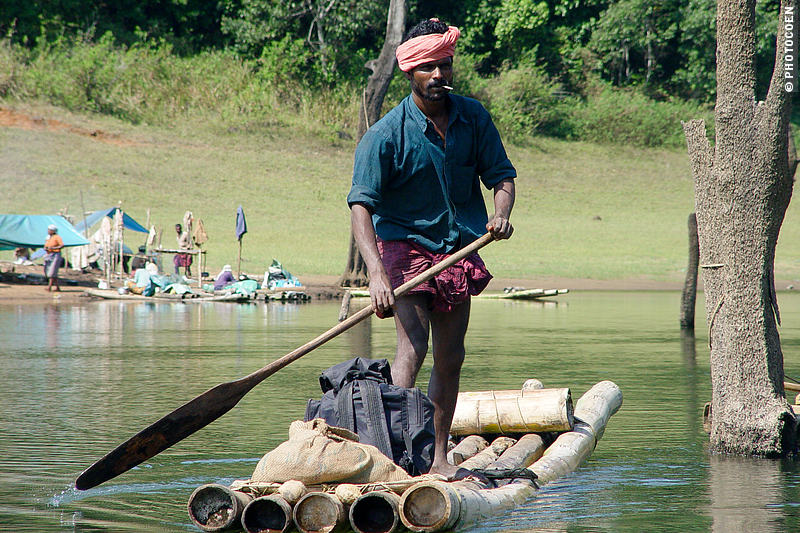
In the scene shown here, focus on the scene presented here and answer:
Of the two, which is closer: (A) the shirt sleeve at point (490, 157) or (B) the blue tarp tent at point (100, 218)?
(A) the shirt sleeve at point (490, 157)

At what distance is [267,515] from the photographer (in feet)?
15.1

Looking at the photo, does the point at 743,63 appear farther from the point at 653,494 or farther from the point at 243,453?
the point at 243,453

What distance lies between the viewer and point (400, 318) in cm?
531


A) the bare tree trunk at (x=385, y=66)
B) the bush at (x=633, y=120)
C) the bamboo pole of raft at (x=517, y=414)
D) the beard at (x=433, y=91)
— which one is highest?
the bush at (x=633, y=120)

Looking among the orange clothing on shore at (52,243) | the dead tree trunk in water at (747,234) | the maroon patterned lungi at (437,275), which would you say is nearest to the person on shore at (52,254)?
the orange clothing on shore at (52,243)

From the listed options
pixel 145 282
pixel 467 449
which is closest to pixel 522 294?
pixel 145 282

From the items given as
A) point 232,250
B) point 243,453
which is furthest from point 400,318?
point 232,250

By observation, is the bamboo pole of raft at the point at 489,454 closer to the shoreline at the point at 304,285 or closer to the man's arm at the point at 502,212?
the man's arm at the point at 502,212

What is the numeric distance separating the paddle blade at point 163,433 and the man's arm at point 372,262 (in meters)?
0.84

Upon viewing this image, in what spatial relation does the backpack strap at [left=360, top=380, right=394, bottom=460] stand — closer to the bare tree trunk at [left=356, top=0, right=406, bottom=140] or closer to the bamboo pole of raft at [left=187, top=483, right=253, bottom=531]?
the bamboo pole of raft at [left=187, top=483, right=253, bottom=531]

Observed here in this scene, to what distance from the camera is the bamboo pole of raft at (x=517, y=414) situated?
641 cm

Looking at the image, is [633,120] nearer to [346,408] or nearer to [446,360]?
[446,360]

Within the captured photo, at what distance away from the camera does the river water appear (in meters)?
5.21

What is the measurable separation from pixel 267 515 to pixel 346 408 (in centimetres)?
76
